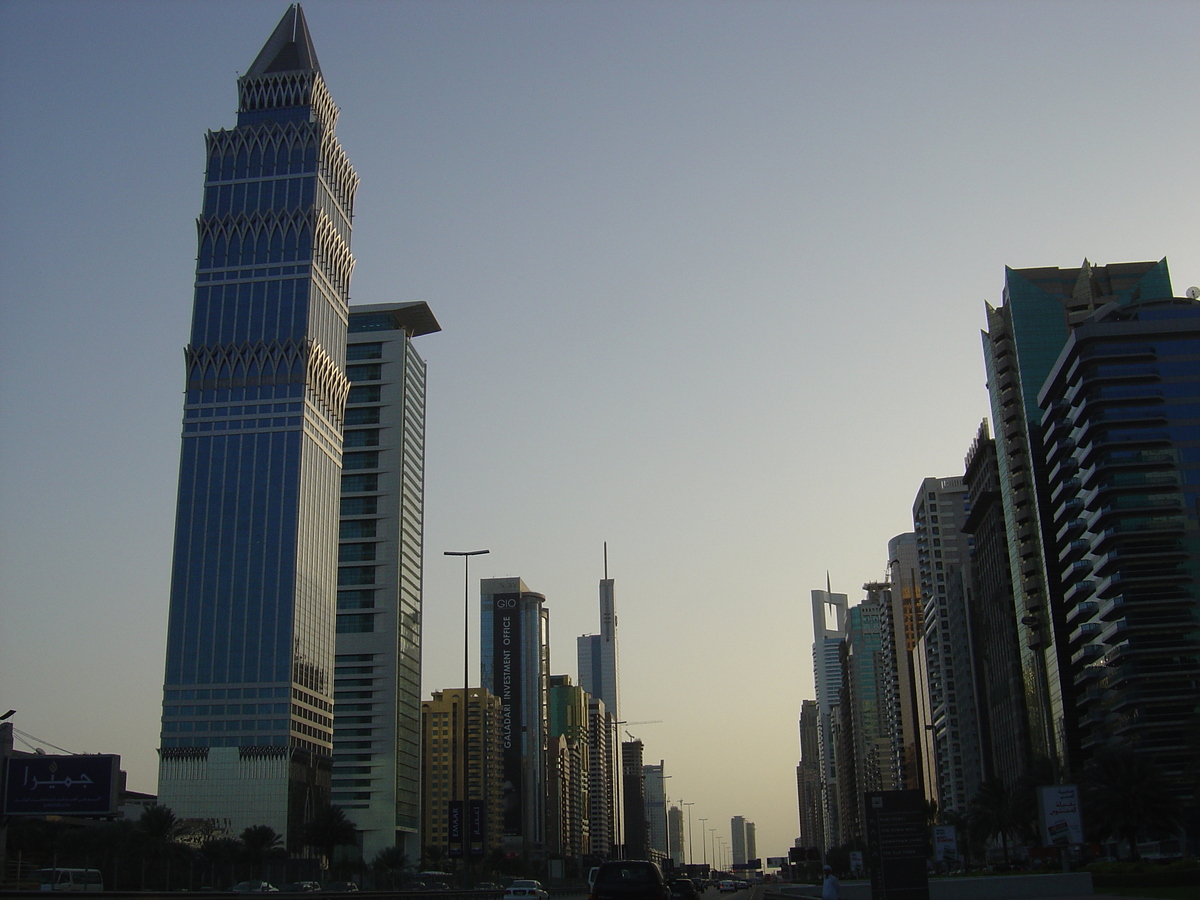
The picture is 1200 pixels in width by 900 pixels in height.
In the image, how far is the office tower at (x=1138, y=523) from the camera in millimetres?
124625

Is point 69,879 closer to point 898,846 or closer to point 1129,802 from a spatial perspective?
point 898,846

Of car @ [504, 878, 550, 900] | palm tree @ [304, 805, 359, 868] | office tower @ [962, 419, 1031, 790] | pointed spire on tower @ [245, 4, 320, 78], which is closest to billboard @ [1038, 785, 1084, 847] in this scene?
car @ [504, 878, 550, 900]

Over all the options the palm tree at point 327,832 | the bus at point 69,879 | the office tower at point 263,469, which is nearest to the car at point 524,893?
the bus at point 69,879

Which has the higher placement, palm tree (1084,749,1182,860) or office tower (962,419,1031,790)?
office tower (962,419,1031,790)

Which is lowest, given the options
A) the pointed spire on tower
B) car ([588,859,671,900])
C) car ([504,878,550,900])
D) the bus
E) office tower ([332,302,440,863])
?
car ([504,878,550,900])

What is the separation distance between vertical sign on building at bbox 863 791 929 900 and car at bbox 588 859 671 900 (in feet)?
30.2

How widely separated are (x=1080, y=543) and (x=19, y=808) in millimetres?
107680

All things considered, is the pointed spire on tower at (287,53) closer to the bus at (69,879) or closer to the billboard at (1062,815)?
the bus at (69,879)

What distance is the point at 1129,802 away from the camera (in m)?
80.6

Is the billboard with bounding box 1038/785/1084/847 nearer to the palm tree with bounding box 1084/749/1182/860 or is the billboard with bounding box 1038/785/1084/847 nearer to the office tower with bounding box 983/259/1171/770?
the palm tree with bounding box 1084/749/1182/860

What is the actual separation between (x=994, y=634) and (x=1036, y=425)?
143ft

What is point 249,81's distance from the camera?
586 ft

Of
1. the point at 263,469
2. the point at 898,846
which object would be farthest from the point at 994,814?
→ the point at 263,469

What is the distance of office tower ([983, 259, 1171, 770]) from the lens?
150 m
